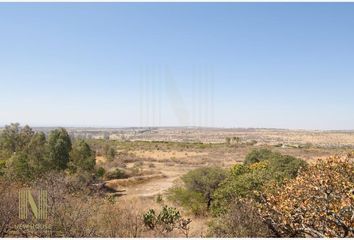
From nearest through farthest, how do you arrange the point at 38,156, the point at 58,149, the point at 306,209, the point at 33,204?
1. the point at 306,209
2. the point at 33,204
3. the point at 38,156
4. the point at 58,149

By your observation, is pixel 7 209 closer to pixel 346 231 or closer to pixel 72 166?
pixel 346 231

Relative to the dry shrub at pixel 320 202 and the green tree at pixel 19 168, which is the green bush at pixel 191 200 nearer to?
the green tree at pixel 19 168

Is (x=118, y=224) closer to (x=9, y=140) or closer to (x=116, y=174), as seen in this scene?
(x=116, y=174)

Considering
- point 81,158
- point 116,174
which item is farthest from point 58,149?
point 116,174

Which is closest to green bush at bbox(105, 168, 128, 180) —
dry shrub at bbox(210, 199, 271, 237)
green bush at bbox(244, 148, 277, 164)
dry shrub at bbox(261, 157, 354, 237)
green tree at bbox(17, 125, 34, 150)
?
green tree at bbox(17, 125, 34, 150)

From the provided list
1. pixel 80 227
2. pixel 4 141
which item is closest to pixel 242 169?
pixel 80 227

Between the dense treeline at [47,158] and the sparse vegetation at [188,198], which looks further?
the dense treeline at [47,158]

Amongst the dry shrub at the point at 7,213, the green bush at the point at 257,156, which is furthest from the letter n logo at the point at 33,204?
the green bush at the point at 257,156
